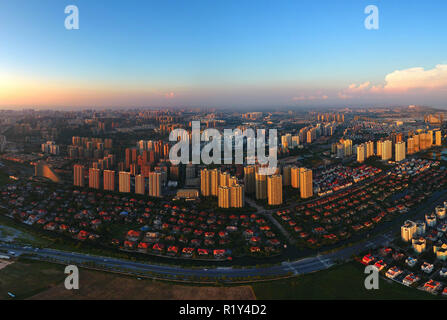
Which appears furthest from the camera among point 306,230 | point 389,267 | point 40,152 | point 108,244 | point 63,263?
point 40,152

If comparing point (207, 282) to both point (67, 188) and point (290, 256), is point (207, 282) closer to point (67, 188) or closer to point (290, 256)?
point (290, 256)

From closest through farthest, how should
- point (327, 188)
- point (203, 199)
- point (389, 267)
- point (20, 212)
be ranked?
point (389, 267) < point (20, 212) < point (203, 199) < point (327, 188)

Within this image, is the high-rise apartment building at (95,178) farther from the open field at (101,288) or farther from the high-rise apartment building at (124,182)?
the open field at (101,288)

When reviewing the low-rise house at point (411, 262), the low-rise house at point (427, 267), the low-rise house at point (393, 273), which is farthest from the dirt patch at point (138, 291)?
the low-rise house at point (427, 267)

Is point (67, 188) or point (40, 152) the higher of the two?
point (40, 152)

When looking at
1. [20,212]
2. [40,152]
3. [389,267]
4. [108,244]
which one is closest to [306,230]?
[389,267]

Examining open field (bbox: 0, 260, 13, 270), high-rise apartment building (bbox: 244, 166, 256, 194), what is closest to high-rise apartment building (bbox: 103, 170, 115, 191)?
high-rise apartment building (bbox: 244, 166, 256, 194)

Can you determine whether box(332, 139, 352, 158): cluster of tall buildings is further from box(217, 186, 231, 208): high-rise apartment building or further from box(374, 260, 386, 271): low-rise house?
box(374, 260, 386, 271): low-rise house
